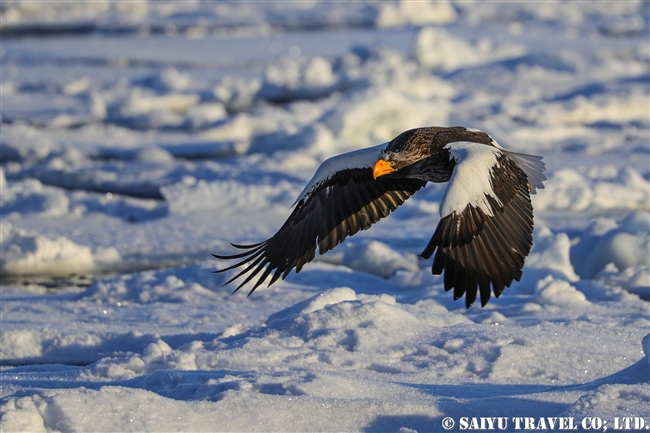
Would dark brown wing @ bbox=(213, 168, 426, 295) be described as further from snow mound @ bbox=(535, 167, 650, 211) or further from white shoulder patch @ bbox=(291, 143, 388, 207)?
snow mound @ bbox=(535, 167, 650, 211)

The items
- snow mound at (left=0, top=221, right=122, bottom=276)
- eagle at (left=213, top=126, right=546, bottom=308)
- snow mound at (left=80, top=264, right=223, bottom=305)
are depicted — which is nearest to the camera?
eagle at (left=213, top=126, right=546, bottom=308)

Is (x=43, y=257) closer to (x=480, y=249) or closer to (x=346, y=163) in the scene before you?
(x=346, y=163)

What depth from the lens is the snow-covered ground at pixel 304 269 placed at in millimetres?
3398

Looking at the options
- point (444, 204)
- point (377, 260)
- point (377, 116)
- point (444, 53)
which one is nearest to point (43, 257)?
point (377, 260)

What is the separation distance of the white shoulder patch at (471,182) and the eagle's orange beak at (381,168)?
0.39 meters

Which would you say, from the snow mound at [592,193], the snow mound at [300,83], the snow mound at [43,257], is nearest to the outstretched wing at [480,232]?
the snow mound at [43,257]

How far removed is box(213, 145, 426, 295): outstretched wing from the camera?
179 inches

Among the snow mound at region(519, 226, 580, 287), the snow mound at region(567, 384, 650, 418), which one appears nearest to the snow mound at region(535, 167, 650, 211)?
the snow mound at region(519, 226, 580, 287)

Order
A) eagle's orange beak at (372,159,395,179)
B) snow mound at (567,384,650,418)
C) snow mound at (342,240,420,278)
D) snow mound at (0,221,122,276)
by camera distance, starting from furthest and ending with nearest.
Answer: snow mound at (0,221,122,276) → snow mound at (342,240,420,278) → eagle's orange beak at (372,159,395,179) → snow mound at (567,384,650,418)

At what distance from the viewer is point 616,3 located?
3519cm

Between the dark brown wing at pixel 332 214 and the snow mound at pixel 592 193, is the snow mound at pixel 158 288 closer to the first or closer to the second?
the dark brown wing at pixel 332 214

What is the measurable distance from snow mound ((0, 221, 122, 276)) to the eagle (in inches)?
98.6

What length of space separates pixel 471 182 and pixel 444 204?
166 mm

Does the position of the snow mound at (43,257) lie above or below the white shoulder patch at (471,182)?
below
